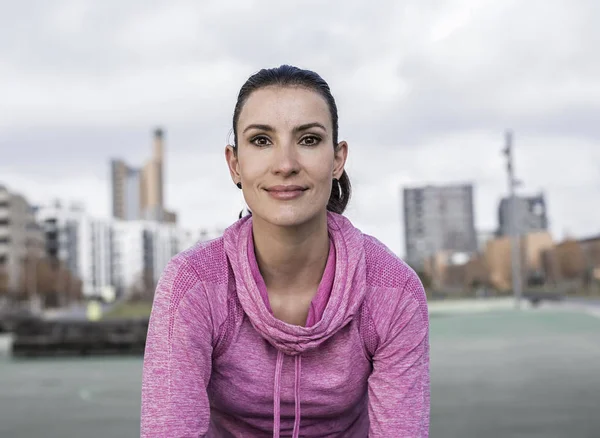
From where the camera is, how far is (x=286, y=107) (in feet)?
6.41

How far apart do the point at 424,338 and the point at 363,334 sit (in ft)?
0.52

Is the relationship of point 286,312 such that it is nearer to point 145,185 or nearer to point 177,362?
point 177,362

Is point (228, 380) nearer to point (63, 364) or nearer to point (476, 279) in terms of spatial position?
point (63, 364)

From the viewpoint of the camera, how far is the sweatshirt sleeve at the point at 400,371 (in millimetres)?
2031

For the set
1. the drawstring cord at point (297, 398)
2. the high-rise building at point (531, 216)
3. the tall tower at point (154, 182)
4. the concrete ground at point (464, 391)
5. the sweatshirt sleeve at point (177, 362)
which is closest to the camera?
the sweatshirt sleeve at point (177, 362)

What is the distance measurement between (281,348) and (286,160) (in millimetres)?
450

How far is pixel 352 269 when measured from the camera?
6.67 feet

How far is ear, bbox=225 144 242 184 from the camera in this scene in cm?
214

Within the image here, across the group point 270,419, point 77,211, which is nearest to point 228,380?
point 270,419

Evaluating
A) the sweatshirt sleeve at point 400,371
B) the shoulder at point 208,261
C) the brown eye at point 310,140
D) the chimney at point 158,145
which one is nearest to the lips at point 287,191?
the brown eye at point 310,140

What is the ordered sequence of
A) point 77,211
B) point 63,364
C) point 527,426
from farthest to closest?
1. point 77,211
2. point 63,364
3. point 527,426

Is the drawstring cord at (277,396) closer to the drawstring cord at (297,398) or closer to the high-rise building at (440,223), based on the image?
the drawstring cord at (297,398)

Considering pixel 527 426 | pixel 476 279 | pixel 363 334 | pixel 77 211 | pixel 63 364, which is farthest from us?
pixel 77 211

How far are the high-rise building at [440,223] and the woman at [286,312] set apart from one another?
93.4m
